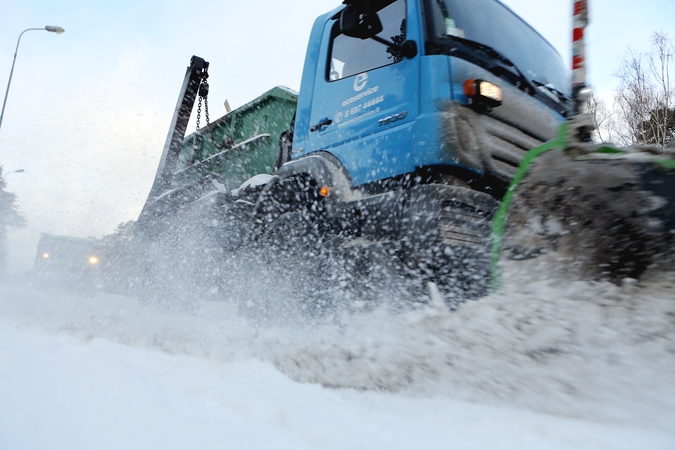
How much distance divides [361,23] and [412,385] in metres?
1.86

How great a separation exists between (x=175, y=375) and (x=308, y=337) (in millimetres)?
857

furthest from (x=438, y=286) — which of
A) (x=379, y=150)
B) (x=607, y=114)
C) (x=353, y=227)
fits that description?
(x=607, y=114)

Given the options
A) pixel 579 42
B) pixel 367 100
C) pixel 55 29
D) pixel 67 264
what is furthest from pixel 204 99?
pixel 55 29

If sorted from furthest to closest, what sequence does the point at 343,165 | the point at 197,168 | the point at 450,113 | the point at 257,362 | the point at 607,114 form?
the point at 607,114
the point at 197,168
the point at 343,165
the point at 450,113
the point at 257,362

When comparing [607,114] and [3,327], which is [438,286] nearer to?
[3,327]

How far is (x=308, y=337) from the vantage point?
2461 mm

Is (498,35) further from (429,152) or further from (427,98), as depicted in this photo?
(429,152)

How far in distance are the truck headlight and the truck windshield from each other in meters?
0.22

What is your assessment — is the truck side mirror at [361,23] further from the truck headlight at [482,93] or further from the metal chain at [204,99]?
the metal chain at [204,99]

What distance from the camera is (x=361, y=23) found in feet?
8.13

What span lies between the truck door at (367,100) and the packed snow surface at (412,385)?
42.7 inches

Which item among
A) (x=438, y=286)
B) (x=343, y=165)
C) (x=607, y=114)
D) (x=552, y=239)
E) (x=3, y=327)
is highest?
(x=607, y=114)

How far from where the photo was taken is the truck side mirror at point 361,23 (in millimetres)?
2471

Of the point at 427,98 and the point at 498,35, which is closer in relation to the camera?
the point at 427,98
